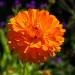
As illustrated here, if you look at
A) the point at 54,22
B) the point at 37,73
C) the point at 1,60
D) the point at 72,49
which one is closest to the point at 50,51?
the point at 54,22

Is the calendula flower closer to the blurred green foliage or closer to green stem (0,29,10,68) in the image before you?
the blurred green foliage

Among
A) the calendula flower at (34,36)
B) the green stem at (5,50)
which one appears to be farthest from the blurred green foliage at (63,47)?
the calendula flower at (34,36)

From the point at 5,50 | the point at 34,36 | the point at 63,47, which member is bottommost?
the point at 63,47

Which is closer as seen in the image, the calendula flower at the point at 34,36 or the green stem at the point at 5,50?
the calendula flower at the point at 34,36

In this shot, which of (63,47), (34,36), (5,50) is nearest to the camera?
(34,36)

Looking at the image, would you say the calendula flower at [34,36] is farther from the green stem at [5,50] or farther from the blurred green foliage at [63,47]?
the green stem at [5,50]

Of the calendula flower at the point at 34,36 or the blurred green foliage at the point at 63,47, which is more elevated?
the calendula flower at the point at 34,36

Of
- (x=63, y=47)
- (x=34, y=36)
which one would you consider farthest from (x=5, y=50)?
(x=34, y=36)

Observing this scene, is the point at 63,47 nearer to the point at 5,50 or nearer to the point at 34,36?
the point at 5,50

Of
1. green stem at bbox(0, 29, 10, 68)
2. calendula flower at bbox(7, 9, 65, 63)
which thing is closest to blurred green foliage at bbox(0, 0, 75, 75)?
green stem at bbox(0, 29, 10, 68)
